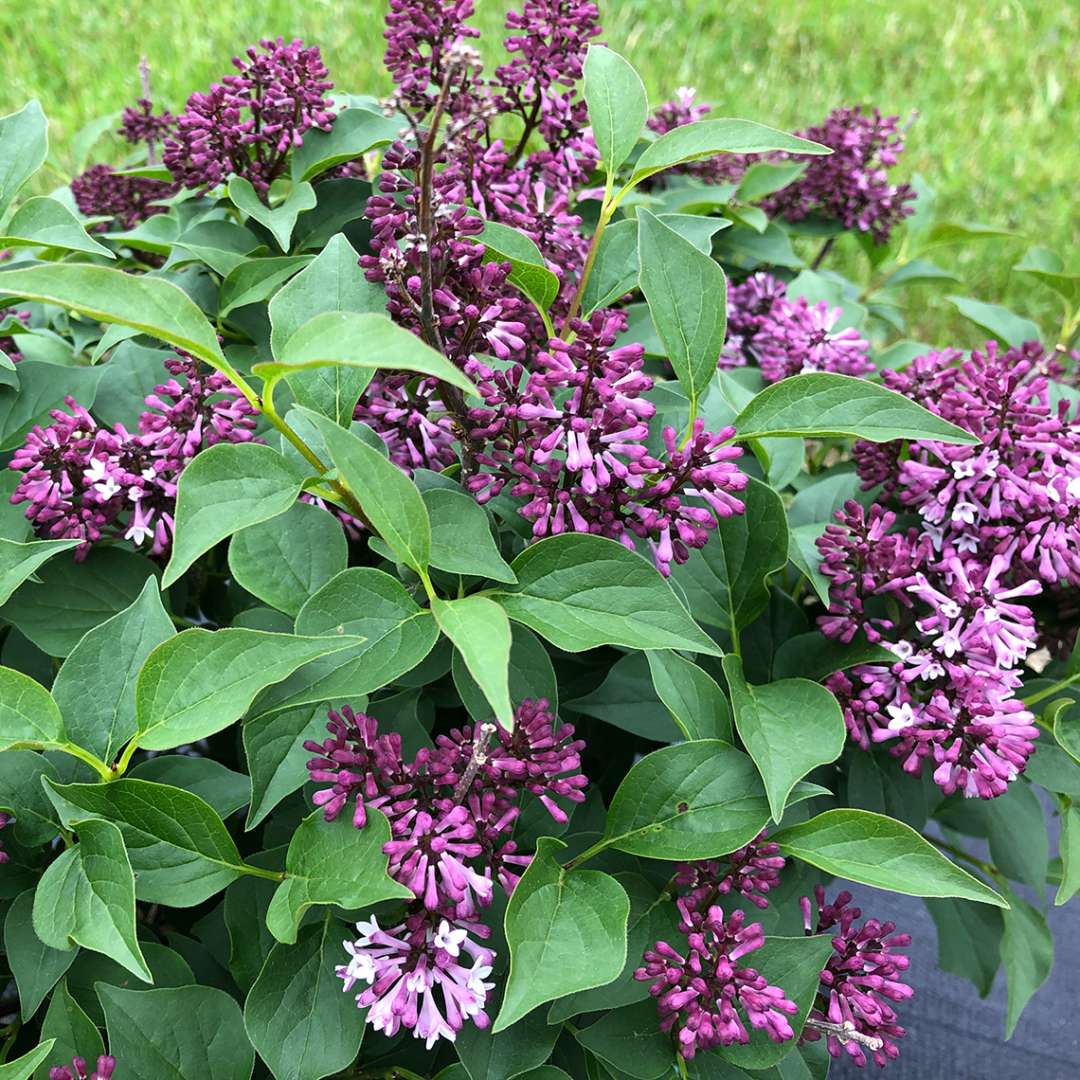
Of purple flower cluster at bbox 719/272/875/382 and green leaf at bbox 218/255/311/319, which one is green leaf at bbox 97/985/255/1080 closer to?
green leaf at bbox 218/255/311/319

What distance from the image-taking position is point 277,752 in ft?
2.96

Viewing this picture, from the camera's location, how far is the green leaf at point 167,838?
2.86ft

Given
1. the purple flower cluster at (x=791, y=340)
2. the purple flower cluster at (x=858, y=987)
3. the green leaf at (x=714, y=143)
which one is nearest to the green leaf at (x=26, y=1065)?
the purple flower cluster at (x=858, y=987)

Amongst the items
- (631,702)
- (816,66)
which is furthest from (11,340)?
(816,66)

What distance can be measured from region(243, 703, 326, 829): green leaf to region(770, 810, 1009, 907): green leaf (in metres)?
0.37

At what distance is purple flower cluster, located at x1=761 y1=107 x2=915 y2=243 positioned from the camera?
66.0 inches

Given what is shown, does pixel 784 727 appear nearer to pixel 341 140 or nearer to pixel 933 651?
pixel 933 651

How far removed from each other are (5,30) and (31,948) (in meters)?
4.17

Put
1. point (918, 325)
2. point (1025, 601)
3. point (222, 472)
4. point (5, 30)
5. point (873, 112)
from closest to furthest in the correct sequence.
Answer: point (222, 472)
point (1025, 601)
point (873, 112)
point (918, 325)
point (5, 30)

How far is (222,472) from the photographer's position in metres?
0.83

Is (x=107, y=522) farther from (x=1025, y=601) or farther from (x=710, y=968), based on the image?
(x=1025, y=601)

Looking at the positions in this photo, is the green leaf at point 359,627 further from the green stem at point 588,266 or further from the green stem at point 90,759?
the green stem at point 588,266

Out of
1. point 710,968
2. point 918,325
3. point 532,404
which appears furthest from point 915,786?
point 918,325

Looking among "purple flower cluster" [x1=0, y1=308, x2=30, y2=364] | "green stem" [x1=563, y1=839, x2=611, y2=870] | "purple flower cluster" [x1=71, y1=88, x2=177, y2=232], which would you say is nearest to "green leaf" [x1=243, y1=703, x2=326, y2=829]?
"green stem" [x1=563, y1=839, x2=611, y2=870]
